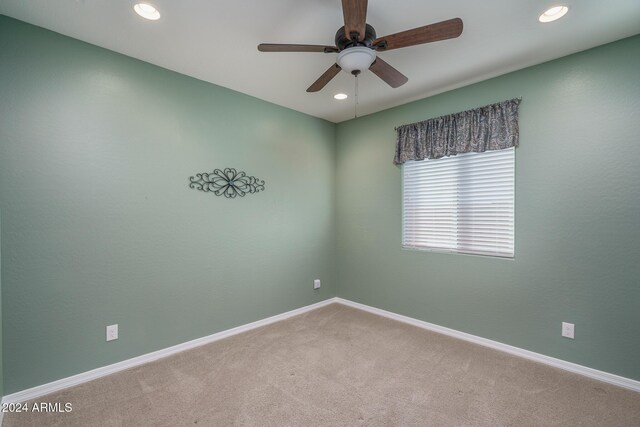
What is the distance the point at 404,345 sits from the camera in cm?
292

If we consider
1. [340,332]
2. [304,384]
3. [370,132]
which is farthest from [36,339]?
[370,132]

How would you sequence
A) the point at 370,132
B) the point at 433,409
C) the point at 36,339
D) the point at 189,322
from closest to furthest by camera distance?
the point at 433,409, the point at 36,339, the point at 189,322, the point at 370,132

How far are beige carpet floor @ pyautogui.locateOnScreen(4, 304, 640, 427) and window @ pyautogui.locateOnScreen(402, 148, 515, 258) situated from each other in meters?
1.06

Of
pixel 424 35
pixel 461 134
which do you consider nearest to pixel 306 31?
pixel 424 35

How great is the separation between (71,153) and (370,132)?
3.16 m

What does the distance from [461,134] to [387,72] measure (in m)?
1.40

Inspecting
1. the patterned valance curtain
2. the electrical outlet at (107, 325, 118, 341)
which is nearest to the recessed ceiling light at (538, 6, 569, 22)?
the patterned valance curtain

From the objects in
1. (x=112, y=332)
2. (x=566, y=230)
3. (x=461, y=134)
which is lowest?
(x=112, y=332)

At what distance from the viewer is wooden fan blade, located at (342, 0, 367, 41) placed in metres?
1.42

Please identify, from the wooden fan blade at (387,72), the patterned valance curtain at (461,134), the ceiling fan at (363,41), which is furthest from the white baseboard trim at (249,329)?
the ceiling fan at (363,41)

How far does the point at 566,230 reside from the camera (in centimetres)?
248

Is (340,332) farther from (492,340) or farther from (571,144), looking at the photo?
(571,144)

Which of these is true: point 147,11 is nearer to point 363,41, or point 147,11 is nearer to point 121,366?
point 363,41

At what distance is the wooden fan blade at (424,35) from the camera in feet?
5.17
